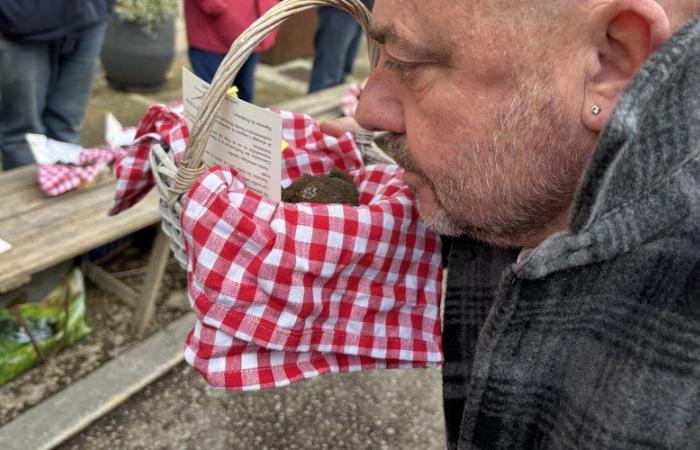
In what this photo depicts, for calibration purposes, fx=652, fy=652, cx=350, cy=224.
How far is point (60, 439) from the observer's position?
197 cm

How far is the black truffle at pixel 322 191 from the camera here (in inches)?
51.9

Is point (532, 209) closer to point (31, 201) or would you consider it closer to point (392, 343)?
point (392, 343)

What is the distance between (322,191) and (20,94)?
6.41ft

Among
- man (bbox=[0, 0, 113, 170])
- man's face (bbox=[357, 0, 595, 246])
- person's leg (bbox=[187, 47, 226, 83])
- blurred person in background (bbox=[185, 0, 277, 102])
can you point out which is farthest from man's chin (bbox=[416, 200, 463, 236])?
person's leg (bbox=[187, 47, 226, 83])

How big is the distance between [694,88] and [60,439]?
191 centimetres

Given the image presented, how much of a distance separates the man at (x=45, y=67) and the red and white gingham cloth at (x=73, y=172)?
52cm

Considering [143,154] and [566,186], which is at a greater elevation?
[566,186]

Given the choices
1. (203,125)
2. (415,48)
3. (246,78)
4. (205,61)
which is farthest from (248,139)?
(246,78)

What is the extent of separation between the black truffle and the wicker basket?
216mm

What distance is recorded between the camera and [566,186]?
1084 millimetres

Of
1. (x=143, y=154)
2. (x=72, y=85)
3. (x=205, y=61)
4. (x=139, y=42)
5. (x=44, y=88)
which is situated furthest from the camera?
(x=139, y=42)

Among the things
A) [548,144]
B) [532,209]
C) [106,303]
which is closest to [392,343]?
[532,209]

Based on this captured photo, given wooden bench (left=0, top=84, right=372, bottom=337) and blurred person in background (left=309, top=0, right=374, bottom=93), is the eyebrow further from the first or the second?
blurred person in background (left=309, top=0, right=374, bottom=93)

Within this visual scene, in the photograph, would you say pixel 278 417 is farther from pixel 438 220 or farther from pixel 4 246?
pixel 438 220
